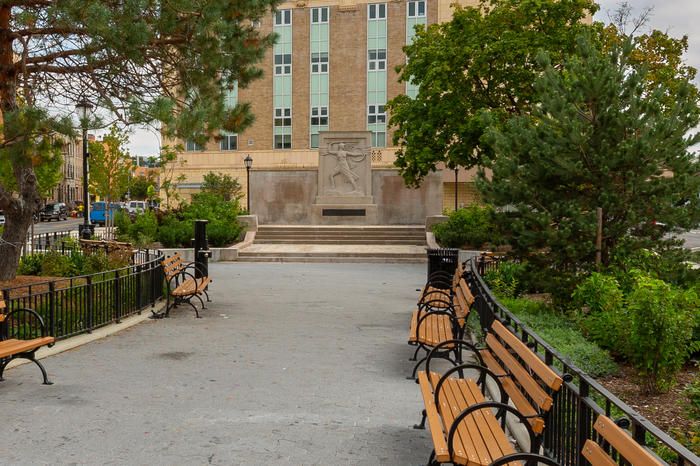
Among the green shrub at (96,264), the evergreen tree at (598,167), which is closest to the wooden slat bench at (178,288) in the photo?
the green shrub at (96,264)

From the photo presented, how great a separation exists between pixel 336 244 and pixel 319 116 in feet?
108

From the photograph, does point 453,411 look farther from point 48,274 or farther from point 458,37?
point 458,37

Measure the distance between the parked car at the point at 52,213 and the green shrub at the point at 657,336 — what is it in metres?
62.7

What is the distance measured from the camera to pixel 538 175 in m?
10.9

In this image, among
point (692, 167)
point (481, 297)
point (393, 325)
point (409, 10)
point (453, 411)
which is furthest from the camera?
point (409, 10)

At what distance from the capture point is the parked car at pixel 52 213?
63.1 meters

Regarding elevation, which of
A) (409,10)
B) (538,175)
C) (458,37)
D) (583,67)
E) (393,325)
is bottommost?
(393,325)

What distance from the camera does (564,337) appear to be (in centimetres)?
868

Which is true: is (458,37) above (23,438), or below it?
above

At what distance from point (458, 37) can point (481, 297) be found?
17.2 m

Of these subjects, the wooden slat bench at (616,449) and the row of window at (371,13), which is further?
the row of window at (371,13)

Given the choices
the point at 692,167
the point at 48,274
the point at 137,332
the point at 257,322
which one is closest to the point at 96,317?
the point at 137,332

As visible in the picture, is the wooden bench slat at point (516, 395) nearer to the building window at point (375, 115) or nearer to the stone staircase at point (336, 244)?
the stone staircase at point (336, 244)

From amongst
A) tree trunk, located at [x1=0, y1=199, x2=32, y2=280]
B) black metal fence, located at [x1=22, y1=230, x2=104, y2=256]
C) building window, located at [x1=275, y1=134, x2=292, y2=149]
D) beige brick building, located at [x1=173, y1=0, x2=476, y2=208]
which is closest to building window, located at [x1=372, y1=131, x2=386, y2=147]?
beige brick building, located at [x1=173, y1=0, x2=476, y2=208]
